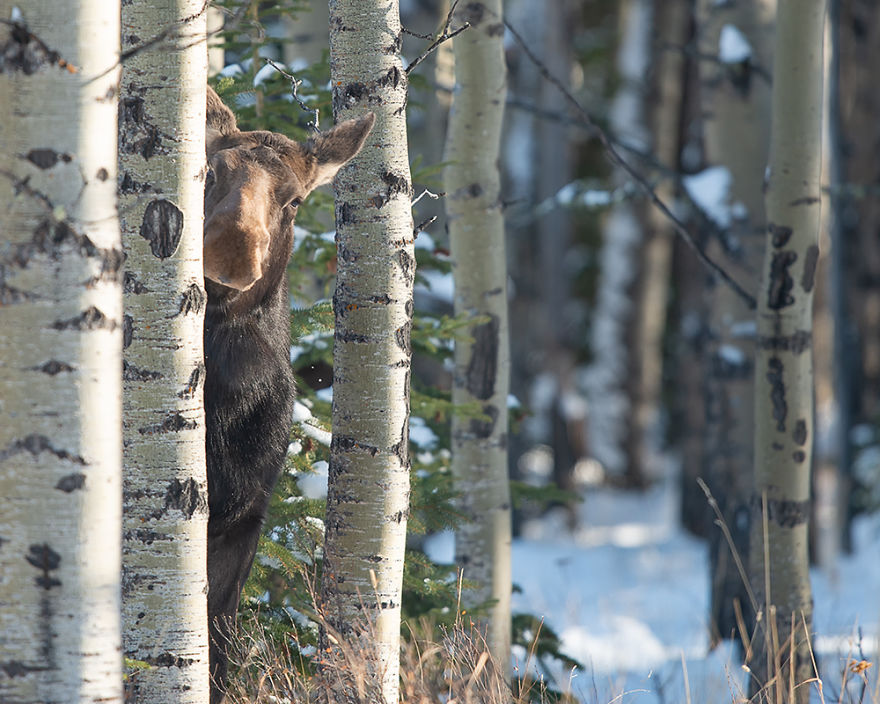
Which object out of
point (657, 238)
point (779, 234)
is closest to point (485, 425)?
point (779, 234)

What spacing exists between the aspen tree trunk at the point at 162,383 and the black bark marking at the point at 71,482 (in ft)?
2.10

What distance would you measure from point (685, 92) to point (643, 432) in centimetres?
641

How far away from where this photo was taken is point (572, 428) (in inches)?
758

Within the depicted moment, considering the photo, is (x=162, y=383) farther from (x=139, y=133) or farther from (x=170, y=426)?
(x=139, y=133)

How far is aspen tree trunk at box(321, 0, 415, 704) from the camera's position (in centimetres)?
315

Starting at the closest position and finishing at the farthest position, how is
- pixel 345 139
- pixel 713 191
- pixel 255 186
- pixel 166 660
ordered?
pixel 166 660 < pixel 345 139 < pixel 255 186 < pixel 713 191

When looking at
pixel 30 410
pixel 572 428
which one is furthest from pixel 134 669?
pixel 572 428

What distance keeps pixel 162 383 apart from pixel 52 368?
0.67 meters

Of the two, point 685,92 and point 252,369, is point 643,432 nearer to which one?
point 685,92

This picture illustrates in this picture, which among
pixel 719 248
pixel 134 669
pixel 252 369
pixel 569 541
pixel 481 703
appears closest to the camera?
pixel 134 669

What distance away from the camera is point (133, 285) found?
2.63m

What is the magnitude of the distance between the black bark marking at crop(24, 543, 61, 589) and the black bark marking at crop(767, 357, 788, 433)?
3.83m

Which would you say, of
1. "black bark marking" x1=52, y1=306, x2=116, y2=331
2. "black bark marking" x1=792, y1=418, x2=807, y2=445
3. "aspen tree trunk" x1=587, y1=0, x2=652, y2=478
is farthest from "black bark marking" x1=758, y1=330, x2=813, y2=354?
"aspen tree trunk" x1=587, y1=0, x2=652, y2=478

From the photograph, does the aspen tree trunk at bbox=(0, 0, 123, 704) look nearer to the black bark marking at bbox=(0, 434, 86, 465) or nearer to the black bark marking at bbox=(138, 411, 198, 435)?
the black bark marking at bbox=(0, 434, 86, 465)
